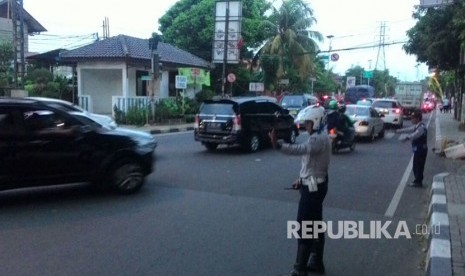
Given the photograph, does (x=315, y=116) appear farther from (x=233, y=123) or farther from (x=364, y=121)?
(x=364, y=121)

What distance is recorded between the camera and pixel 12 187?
24.3ft

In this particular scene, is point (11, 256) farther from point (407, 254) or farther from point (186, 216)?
point (407, 254)

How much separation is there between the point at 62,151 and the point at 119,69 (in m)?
22.5

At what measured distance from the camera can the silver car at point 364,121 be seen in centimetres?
1892

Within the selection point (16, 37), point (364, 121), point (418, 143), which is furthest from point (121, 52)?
point (418, 143)

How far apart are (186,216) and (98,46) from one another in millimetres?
23767

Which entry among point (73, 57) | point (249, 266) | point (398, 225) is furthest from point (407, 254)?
point (73, 57)

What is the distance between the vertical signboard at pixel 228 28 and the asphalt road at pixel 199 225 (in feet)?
61.4

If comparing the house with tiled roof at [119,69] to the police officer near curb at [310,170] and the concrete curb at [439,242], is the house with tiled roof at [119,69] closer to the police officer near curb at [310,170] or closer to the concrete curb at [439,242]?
the concrete curb at [439,242]

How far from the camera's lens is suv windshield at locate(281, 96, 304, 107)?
26953 millimetres

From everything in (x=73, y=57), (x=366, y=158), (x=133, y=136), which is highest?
(x=73, y=57)

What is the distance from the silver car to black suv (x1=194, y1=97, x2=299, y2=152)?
4.94m

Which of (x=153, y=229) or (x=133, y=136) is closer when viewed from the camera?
(x=153, y=229)

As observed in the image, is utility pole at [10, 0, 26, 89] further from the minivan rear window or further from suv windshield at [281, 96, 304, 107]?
suv windshield at [281, 96, 304, 107]
